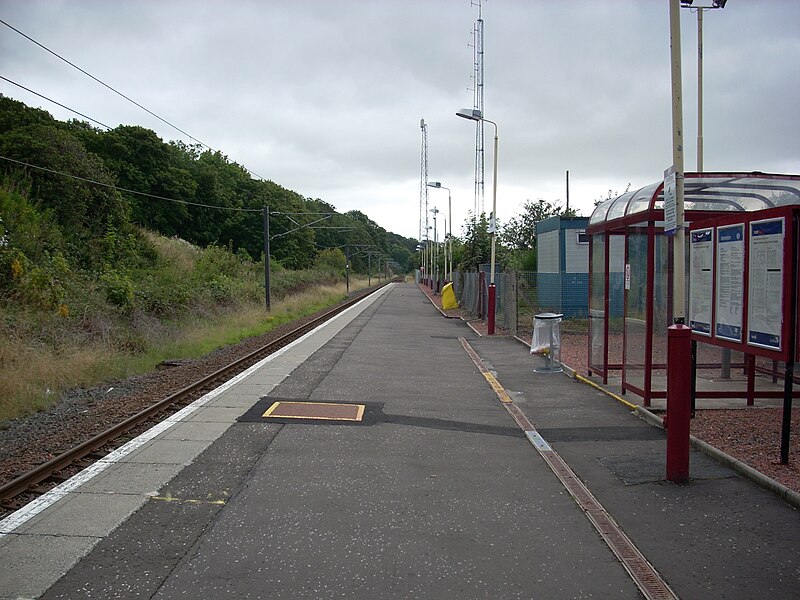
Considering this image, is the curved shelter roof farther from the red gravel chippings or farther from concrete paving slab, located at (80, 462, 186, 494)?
concrete paving slab, located at (80, 462, 186, 494)

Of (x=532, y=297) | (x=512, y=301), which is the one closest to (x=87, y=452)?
(x=512, y=301)

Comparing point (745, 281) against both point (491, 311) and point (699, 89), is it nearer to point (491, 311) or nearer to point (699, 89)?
point (699, 89)

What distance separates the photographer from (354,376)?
1254cm

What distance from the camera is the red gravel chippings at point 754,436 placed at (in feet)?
20.7

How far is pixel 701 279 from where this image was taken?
8375mm

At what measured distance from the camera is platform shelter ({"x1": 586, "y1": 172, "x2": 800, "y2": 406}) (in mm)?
9031

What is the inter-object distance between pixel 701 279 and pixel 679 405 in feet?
8.80

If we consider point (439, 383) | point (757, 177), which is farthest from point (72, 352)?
point (757, 177)

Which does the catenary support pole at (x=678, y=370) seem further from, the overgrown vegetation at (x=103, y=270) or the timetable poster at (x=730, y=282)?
the overgrown vegetation at (x=103, y=270)

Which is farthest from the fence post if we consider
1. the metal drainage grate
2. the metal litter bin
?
the metal drainage grate

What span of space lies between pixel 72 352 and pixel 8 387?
3.61 meters

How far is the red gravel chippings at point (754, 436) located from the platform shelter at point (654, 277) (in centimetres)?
39

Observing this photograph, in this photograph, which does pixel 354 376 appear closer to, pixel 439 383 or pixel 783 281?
pixel 439 383

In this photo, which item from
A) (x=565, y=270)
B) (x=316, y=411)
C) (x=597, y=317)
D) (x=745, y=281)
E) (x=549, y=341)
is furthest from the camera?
(x=565, y=270)
